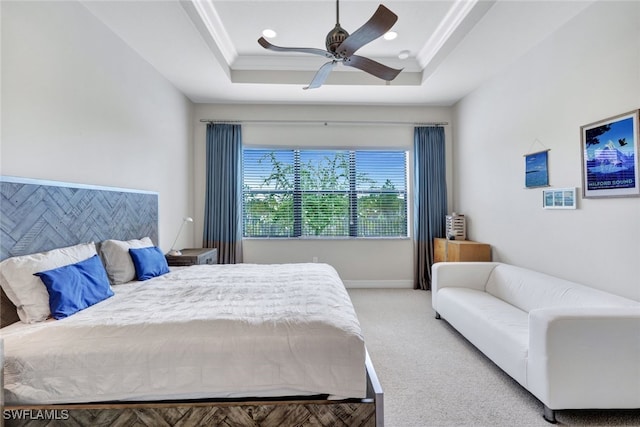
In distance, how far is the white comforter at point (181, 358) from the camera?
4.66 feet

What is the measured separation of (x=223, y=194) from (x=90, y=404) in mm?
3476

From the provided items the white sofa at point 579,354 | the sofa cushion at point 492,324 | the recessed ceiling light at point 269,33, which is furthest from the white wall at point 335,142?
the white sofa at point 579,354

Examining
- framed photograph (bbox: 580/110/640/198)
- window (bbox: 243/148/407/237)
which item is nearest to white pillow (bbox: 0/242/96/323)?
window (bbox: 243/148/407/237)

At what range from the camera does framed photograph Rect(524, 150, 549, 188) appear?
2.95 metres

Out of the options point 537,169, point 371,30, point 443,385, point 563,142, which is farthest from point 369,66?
point 443,385

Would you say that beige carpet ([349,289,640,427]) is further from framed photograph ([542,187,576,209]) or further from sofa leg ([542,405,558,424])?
framed photograph ([542,187,576,209])

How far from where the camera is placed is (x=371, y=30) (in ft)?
6.50

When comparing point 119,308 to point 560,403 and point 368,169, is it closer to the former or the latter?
point 560,403

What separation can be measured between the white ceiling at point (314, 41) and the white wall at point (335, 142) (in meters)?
0.30

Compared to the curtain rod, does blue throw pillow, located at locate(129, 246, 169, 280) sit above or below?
below

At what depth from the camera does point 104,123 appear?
268cm

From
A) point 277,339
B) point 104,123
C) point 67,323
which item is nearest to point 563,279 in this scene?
point 277,339

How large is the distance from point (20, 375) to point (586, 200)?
3949 mm

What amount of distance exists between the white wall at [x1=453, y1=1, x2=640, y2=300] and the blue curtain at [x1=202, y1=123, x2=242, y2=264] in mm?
3626
